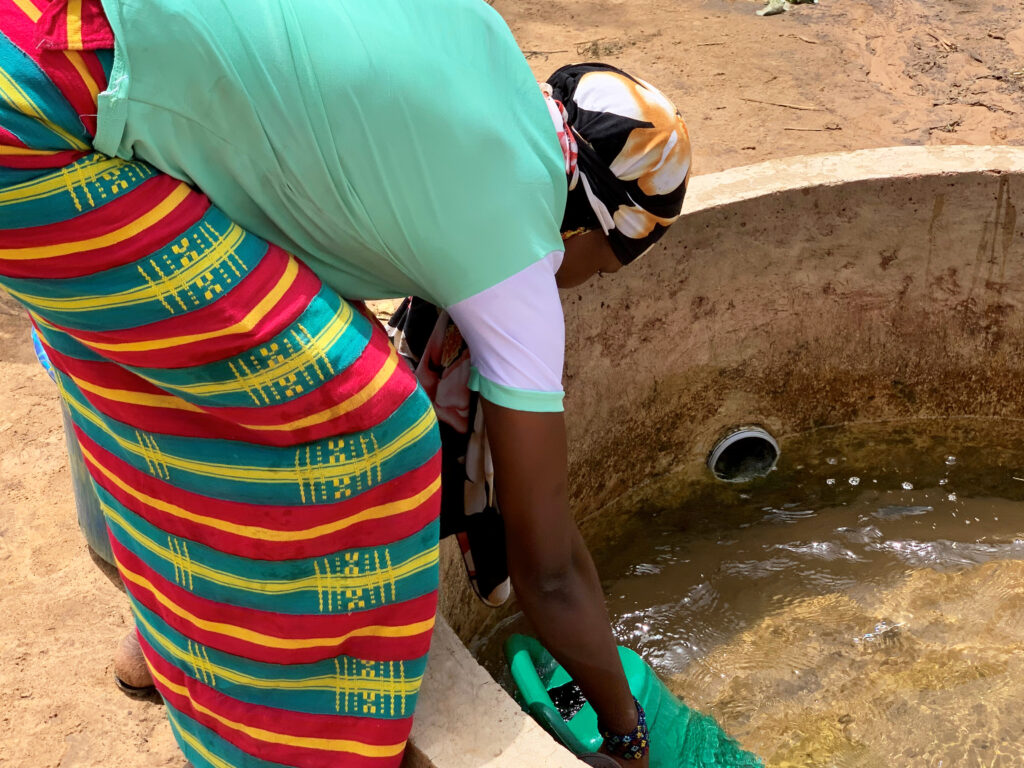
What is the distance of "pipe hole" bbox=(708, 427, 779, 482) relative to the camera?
3.11 m

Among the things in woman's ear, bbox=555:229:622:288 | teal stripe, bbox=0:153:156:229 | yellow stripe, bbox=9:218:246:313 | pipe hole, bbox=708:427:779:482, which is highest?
teal stripe, bbox=0:153:156:229

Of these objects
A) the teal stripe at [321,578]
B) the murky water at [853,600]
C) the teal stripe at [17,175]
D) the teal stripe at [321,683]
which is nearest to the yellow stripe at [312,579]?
the teal stripe at [321,578]

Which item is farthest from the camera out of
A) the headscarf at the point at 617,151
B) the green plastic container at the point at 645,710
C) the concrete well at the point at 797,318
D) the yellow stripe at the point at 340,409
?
the concrete well at the point at 797,318

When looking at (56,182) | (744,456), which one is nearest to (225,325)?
(56,182)

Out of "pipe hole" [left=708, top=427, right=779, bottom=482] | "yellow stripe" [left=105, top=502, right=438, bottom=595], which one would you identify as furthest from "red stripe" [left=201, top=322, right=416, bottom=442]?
"pipe hole" [left=708, top=427, right=779, bottom=482]

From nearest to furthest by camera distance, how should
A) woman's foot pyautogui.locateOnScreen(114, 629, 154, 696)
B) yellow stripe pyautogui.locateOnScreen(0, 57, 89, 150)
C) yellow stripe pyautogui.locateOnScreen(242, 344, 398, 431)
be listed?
1. yellow stripe pyautogui.locateOnScreen(0, 57, 89, 150)
2. yellow stripe pyautogui.locateOnScreen(242, 344, 398, 431)
3. woman's foot pyautogui.locateOnScreen(114, 629, 154, 696)

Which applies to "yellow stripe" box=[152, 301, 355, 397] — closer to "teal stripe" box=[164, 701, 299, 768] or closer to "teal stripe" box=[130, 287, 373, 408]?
"teal stripe" box=[130, 287, 373, 408]

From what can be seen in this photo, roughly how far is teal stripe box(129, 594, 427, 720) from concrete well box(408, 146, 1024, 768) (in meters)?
0.94

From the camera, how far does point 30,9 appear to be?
108 cm

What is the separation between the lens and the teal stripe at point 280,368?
1227mm

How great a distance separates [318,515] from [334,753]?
1.23 feet

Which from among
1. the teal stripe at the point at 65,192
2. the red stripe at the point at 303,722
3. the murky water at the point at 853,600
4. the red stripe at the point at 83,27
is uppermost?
the red stripe at the point at 83,27

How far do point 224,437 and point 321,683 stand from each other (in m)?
0.38

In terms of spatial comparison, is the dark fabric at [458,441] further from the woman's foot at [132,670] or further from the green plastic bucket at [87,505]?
the green plastic bucket at [87,505]
